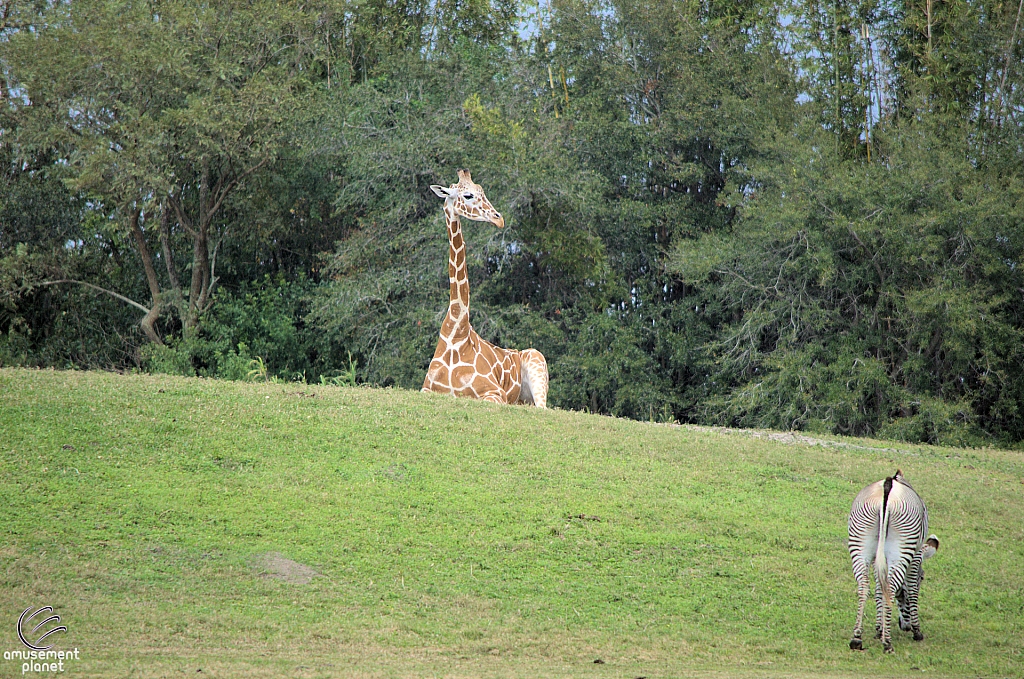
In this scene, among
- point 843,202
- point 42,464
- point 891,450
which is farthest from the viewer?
point 843,202

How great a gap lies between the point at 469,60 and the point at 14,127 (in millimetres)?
9887

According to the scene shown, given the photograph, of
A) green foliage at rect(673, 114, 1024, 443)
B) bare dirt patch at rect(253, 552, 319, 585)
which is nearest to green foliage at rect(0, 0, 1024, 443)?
green foliage at rect(673, 114, 1024, 443)

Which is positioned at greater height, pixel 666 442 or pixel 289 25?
pixel 289 25

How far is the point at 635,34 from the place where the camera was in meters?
24.5

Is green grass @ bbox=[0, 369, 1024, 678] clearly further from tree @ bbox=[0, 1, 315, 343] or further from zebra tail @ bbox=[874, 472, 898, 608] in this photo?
tree @ bbox=[0, 1, 315, 343]

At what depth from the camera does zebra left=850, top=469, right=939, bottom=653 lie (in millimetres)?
8180

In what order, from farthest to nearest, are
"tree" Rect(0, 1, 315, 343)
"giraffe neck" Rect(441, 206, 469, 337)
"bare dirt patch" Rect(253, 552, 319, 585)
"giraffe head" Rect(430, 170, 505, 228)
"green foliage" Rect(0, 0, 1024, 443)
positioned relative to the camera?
"tree" Rect(0, 1, 315, 343)
"green foliage" Rect(0, 0, 1024, 443)
"giraffe head" Rect(430, 170, 505, 228)
"giraffe neck" Rect(441, 206, 469, 337)
"bare dirt patch" Rect(253, 552, 319, 585)

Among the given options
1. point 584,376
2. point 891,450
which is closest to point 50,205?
point 584,376

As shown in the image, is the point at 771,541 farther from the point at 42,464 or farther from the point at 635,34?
the point at 635,34

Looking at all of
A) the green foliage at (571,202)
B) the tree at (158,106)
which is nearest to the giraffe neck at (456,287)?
the green foliage at (571,202)

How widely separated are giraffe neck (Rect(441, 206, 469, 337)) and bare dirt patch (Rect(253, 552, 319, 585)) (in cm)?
653

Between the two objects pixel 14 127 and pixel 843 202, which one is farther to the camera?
pixel 14 127

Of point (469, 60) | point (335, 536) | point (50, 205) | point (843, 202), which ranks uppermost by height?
point (469, 60)

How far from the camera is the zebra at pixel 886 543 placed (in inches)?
322
